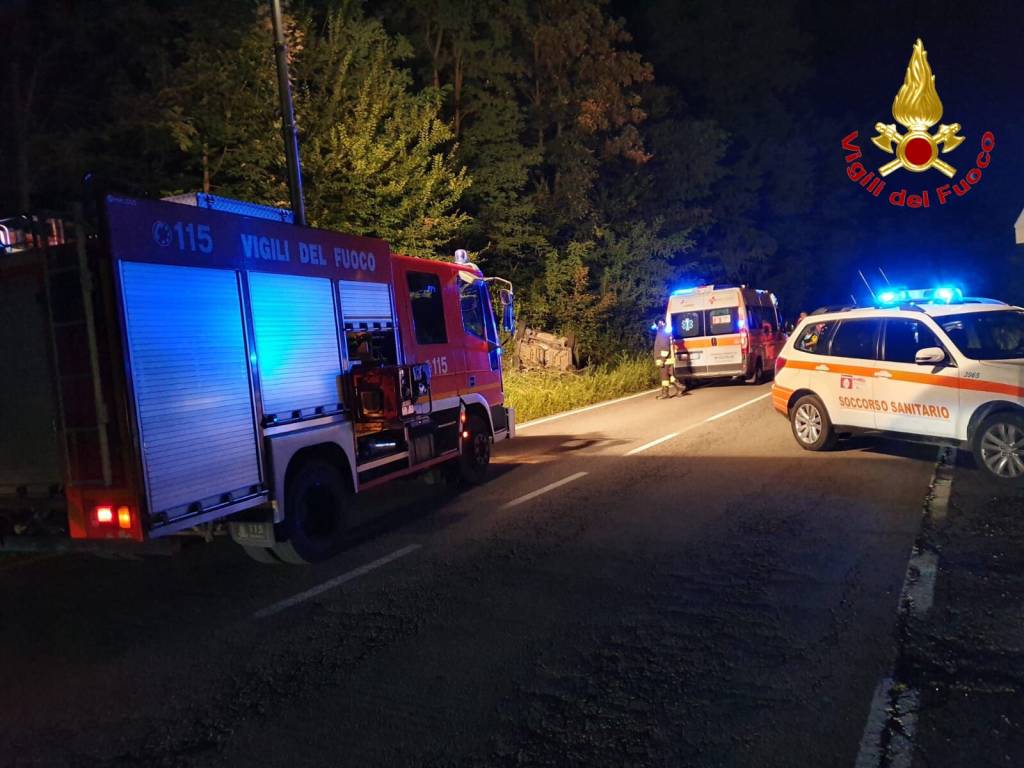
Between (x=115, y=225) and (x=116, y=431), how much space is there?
1.25 m

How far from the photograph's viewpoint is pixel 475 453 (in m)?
9.56

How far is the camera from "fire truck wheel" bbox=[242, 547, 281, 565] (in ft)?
20.9

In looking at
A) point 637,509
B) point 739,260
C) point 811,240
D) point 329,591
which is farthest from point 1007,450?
point 811,240

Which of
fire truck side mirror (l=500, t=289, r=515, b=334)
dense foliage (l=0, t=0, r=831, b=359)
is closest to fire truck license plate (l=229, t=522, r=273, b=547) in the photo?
fire truck side mirror (l=500, t=289, r=515, b=334)

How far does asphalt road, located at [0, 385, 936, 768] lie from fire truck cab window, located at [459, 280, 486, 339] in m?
2.34

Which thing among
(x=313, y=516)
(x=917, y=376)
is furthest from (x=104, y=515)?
(x=917, y=376)

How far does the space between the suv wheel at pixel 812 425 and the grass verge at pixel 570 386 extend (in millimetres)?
6892

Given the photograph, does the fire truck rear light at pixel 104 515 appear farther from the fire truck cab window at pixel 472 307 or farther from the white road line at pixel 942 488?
the white road line at pixel 942 488

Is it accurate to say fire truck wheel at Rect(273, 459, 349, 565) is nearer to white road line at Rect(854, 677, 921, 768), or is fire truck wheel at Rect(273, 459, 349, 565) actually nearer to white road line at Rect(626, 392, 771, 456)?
white road line at Rect(854, 677, 921, 768)

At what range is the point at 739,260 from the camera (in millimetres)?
34344

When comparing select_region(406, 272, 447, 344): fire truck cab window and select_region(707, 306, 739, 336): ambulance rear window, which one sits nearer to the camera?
select_region(406, 272, 447, 344): fire truck cab window

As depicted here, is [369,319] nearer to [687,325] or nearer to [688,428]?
[688,428]

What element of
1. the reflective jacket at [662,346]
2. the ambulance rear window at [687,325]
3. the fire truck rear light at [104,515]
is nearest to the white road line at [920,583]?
the fire truck rear light at [104,515]

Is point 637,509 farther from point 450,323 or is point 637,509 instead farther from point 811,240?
point 811,240
